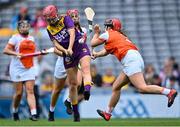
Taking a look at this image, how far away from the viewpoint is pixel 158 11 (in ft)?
113

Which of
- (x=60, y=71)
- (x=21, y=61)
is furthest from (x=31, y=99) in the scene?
(x=60, y=71)

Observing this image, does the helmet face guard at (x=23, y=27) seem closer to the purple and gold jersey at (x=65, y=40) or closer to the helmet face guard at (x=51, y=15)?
the purple and gold jersey at (x=65, y=40)

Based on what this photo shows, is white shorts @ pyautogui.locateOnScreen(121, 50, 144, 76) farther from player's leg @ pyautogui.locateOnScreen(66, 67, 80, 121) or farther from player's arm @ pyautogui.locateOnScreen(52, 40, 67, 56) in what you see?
player's arm @ pyautogui.locateOnScreen(52, 40, 67, 56)

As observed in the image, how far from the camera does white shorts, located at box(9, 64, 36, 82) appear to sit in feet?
63.5

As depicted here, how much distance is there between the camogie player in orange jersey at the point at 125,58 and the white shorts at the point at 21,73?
Answer: 225 centimetres

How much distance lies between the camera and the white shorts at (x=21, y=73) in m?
19.3

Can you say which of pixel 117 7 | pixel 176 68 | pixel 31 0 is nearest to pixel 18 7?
pixel 31 0

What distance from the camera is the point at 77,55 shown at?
1728 centimetres

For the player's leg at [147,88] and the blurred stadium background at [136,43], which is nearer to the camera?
the player's leg at [147,88]

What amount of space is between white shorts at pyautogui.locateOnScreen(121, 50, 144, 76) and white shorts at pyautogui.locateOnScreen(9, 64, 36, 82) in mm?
3056

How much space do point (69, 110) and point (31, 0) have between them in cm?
1734

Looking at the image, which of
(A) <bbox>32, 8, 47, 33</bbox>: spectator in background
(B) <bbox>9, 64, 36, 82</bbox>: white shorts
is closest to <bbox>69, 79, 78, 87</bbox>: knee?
(B) <bbox>9, 64, 36, 82</bbox>: white shorts

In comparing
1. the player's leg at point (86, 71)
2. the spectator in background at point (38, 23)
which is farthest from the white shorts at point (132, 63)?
the spectator in background at point (38, 23)

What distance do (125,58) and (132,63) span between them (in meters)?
0.24
